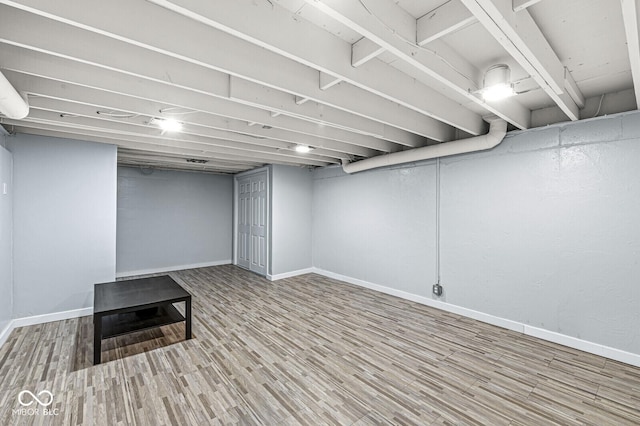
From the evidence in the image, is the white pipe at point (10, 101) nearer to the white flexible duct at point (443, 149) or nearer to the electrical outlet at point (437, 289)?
the white flexible duct at point (443, 149)

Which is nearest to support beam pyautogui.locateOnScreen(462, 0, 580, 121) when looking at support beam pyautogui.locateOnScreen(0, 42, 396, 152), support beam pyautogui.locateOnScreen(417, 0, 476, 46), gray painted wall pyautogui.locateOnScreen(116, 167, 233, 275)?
support beam pyautogui.locateOnScreen(417, 0, 476, 46)

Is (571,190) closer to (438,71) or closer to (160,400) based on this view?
(438,71)

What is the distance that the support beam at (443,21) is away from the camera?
1.45m

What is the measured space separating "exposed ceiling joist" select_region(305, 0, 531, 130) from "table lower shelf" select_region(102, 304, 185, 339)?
3.03 metres

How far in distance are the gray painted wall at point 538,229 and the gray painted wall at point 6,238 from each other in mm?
4780

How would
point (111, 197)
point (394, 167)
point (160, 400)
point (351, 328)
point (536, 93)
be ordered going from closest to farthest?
point (160, 400) < point (536, 93) < point (351, 328) < point (111, 197) < point (394, 167)

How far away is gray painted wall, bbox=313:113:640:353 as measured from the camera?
2701 mm

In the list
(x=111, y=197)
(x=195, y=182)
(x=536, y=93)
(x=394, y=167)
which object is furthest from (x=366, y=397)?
(x=195, y=182)

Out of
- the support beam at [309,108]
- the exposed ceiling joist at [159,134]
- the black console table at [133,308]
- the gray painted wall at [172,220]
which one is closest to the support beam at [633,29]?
the support beam at [309,108]

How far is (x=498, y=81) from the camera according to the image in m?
2.06

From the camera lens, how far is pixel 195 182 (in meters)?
6.72

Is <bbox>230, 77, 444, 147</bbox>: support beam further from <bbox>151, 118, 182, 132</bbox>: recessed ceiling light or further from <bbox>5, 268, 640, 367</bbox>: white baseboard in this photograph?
<bbox>5, 268, 640, 367</bbox>: white baseboard

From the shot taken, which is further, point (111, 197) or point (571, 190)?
point (111, 197)

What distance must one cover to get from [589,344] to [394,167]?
Answer: 3.12m
